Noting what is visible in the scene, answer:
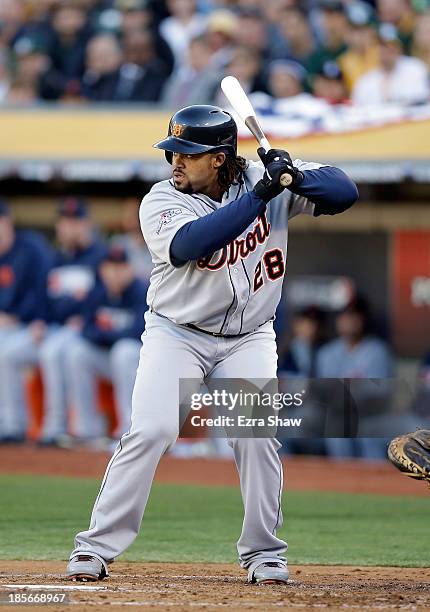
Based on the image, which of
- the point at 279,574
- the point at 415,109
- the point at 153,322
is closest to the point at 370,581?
the point at 279,574

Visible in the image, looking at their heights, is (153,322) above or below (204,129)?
below

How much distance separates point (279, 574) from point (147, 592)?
1.61 ft

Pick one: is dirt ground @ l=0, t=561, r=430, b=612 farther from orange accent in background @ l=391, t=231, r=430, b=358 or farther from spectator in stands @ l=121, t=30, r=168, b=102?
spectator in stands @ l=121, t=30, r=168, b=102

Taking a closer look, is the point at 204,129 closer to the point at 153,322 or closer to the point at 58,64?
the point at 153,322

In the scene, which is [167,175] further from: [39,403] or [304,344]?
[39,403]

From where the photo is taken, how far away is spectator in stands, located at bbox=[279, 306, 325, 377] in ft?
31.8

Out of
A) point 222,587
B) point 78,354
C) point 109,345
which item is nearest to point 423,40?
point 109,345

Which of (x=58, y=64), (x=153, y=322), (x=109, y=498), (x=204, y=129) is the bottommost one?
(x=109, y=498)

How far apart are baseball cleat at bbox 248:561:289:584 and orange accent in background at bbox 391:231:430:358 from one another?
565cm

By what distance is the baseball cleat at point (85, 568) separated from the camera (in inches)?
170

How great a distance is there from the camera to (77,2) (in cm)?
1136

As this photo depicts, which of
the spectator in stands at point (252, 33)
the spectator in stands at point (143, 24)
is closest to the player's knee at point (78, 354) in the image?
the spectator in stands at point (143, 24)

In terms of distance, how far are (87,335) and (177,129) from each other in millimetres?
5639

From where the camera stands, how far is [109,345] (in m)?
9.92
